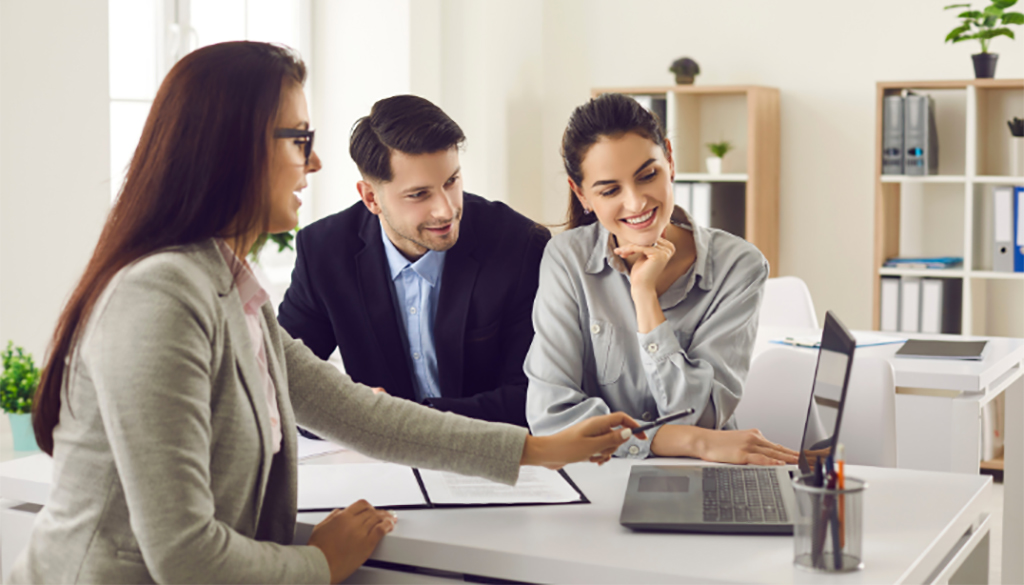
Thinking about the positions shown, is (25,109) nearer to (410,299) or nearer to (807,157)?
(410,299)

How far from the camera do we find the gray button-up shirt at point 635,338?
1.81 m

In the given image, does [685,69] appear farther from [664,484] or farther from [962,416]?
[664,484]

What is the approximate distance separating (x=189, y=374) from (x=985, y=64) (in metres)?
3.88

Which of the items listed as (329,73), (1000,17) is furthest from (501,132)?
(1000,17)

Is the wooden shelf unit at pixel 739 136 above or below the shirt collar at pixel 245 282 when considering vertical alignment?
above

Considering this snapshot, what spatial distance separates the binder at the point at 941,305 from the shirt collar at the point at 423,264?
2.76m

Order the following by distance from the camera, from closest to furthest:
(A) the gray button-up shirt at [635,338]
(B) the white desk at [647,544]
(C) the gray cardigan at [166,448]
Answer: (C) the gray cardigan at [166,448], (B) the white desk at [647,544], (A) the gray button-up shirt at [635,338]

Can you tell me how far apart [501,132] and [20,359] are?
274 cm

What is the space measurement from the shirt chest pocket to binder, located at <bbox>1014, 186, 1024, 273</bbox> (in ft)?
9.36

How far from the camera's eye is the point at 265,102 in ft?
3.98

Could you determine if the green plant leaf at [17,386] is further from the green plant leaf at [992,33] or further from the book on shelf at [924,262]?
the green plant leaf at [992,33]

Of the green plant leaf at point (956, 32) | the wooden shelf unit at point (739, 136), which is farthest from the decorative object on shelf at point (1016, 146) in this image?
the wooden shelf unit at point (739, 136)

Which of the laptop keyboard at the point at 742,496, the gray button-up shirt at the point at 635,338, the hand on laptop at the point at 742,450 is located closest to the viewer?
the laptop keyboard at the point at 742,496

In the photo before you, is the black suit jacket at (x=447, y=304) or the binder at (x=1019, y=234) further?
the binder at (x=1019, y=234)
